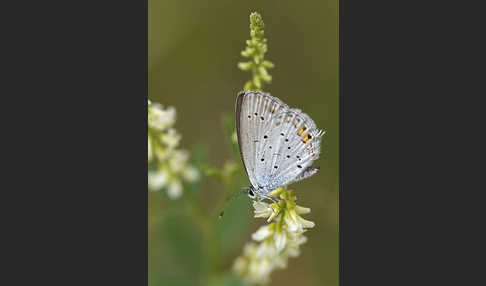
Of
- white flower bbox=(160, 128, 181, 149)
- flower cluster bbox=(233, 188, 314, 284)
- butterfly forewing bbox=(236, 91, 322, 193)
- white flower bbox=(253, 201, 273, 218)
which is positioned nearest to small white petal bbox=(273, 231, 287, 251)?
flower cluster bbox=(233, 188, 314, 284)

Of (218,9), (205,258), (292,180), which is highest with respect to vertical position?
(218,9)

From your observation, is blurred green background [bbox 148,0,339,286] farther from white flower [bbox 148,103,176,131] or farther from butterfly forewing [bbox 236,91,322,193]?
butterfly forewing [bbox 236,91,322,193]

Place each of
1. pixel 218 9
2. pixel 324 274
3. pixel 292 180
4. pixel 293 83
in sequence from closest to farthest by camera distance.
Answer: pixel 292 180, pixel 218 9, pixel 293 83, pixel 324 274

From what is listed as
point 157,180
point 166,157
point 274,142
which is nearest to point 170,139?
point 166,157

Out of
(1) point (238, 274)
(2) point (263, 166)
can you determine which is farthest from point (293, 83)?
(1) point (238, 274)

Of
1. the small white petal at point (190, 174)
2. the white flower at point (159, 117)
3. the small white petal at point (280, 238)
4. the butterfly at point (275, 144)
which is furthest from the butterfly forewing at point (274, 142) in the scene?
the small white petal at point (190, 174)

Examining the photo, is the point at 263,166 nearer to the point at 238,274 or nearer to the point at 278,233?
the point at 278,233

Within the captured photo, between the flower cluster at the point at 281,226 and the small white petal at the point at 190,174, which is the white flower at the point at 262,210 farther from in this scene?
the small white petal at the point at 190,174

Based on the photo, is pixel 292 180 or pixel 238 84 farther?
pixel 238 84
